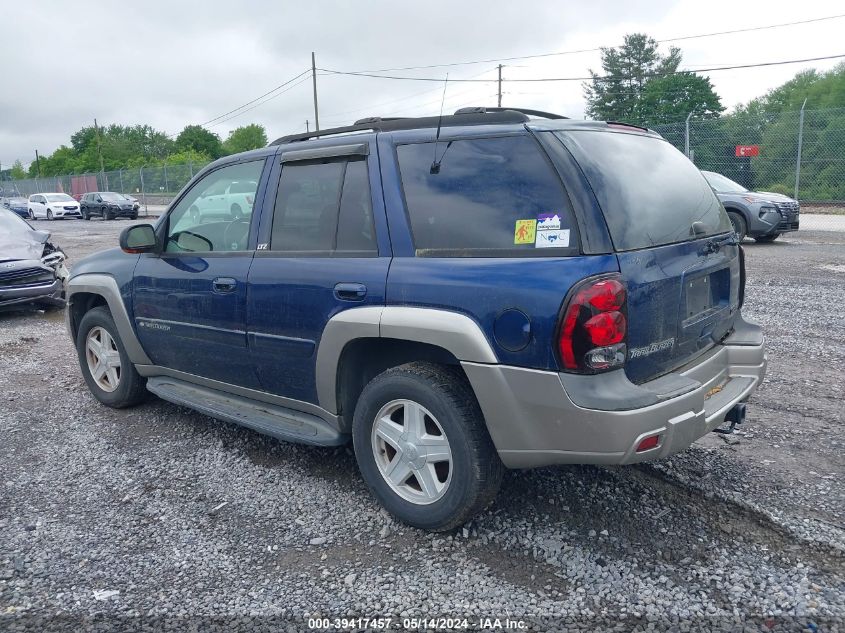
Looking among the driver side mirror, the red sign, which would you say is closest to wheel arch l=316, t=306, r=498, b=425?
the driver side mirror

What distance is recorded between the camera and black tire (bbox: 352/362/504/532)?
2930mm

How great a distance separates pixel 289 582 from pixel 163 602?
0.50 metres

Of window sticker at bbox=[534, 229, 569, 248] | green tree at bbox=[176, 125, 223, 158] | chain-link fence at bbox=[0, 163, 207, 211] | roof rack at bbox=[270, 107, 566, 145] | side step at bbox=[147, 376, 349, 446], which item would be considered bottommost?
side step at bbox=[147, 376, 349, 446]

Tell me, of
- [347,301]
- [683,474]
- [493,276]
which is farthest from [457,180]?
[683,474]

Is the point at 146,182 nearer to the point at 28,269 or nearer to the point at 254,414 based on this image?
the point at 28,269

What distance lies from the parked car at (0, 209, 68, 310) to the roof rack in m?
6.40

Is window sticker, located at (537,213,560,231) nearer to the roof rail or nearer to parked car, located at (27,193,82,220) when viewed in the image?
the roof rail

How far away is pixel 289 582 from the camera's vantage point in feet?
9.45

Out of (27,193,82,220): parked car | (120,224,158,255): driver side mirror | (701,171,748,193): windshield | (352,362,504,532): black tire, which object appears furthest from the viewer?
(27,193,82,220): parked car

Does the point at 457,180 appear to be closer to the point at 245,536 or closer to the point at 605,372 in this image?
the point at 605,372

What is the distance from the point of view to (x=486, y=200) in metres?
3.03

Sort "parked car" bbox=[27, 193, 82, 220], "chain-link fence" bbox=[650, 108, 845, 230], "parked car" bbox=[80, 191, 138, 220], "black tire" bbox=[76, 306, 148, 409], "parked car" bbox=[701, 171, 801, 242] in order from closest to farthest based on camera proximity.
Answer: "black tire" bbox=[76, 306, 148, 409] → "parked car" bbox=[701, 171, 801, 242] → "chain-link fence" bbox=[650, 108, 845, 230] → "parked car" bbox=[80, 191, 138, 220] → "parked car" bbox=[27, 193, 82, 220]

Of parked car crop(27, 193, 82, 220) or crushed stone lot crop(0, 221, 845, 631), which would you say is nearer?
crushed stone lot crop(0, 221, 845, 631)

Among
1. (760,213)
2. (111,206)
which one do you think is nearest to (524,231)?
(760,213)
